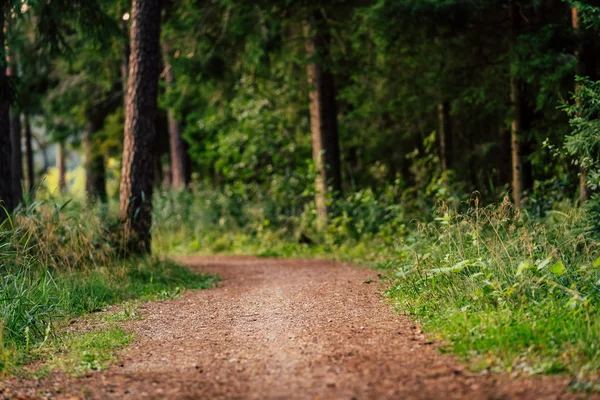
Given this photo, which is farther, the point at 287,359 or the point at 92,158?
the point at 92,158

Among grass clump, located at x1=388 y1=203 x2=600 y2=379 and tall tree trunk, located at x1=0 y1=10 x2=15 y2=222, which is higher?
tall tree trunk, located at x1=0 y1=10 x2=15 y2=222

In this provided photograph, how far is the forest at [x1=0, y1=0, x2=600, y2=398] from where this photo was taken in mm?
6414

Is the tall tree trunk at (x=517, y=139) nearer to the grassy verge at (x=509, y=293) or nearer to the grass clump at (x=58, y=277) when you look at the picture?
the grassy verge at (x=509, y=293)

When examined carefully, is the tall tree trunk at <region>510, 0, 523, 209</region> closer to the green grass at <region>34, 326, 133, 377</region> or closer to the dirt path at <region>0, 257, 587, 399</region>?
the dirt path at <region>0, 257, 587, 399</region>

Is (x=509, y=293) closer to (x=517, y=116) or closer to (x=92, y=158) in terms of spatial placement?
(x=517, y=116)

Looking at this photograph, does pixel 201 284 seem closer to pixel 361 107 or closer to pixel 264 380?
pixel 264 380

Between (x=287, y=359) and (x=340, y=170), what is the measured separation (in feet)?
37.5

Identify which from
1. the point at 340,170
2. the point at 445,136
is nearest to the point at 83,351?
the point at 340,170

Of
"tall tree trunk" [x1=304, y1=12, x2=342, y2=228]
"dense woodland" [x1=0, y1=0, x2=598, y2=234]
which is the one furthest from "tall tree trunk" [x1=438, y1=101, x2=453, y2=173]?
"tall tree trunk" [x1=304, y1=12, x2=342, y2=228]

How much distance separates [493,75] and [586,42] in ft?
10.6

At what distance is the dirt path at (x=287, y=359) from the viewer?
4625mm

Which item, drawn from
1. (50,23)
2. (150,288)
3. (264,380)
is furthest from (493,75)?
(264,380)

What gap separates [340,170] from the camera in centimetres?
1669

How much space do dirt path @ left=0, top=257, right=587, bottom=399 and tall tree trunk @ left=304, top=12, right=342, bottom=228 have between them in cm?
762
